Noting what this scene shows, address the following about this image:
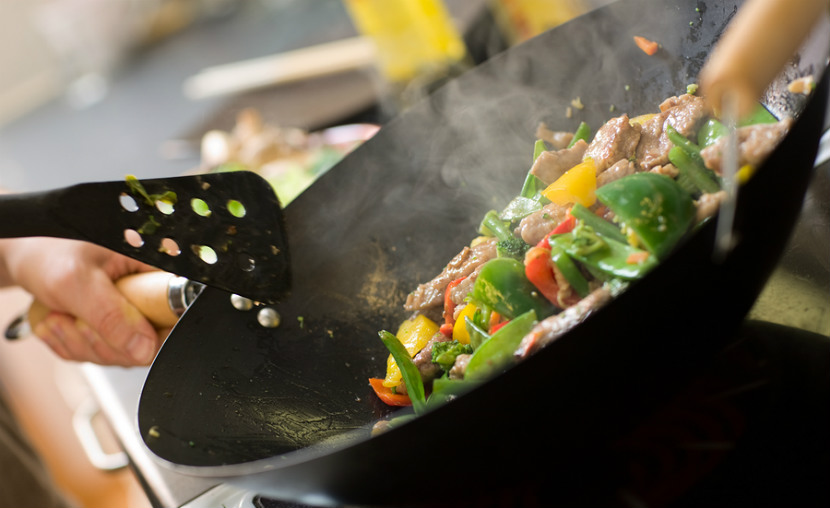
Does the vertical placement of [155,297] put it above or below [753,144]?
below

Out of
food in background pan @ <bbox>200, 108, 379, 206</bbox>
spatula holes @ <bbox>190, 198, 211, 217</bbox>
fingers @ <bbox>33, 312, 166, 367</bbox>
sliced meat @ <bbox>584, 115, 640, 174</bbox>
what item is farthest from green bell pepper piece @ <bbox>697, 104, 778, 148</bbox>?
food in background pan @ <bbox>200, 108, 379, 206</bbox>

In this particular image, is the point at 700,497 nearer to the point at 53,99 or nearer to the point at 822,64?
the point at 822,64

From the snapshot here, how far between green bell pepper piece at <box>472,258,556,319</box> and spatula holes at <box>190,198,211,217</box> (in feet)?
1.93

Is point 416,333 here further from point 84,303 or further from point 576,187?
point 84,303

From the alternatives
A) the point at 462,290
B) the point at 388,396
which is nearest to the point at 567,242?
the point at 462,290

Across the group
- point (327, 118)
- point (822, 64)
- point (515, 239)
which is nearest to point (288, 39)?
point (327, 118)

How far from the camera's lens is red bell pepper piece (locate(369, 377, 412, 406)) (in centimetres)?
140

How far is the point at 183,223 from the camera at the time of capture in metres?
1.36

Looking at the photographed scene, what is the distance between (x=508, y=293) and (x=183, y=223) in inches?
26.8

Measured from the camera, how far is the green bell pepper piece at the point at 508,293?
1.25 meters

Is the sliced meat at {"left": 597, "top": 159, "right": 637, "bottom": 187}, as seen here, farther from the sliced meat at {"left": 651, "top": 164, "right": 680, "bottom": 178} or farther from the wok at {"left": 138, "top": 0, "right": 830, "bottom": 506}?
the wok at {"left": 138, "top": 0, "right": 830, "bottom": 506}

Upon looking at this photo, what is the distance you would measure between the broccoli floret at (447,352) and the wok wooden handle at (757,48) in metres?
0.72

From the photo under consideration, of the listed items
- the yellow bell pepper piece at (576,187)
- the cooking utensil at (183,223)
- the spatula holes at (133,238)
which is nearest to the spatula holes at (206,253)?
the cooking utensil at (183,223)

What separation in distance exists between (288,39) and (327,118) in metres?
2.49
